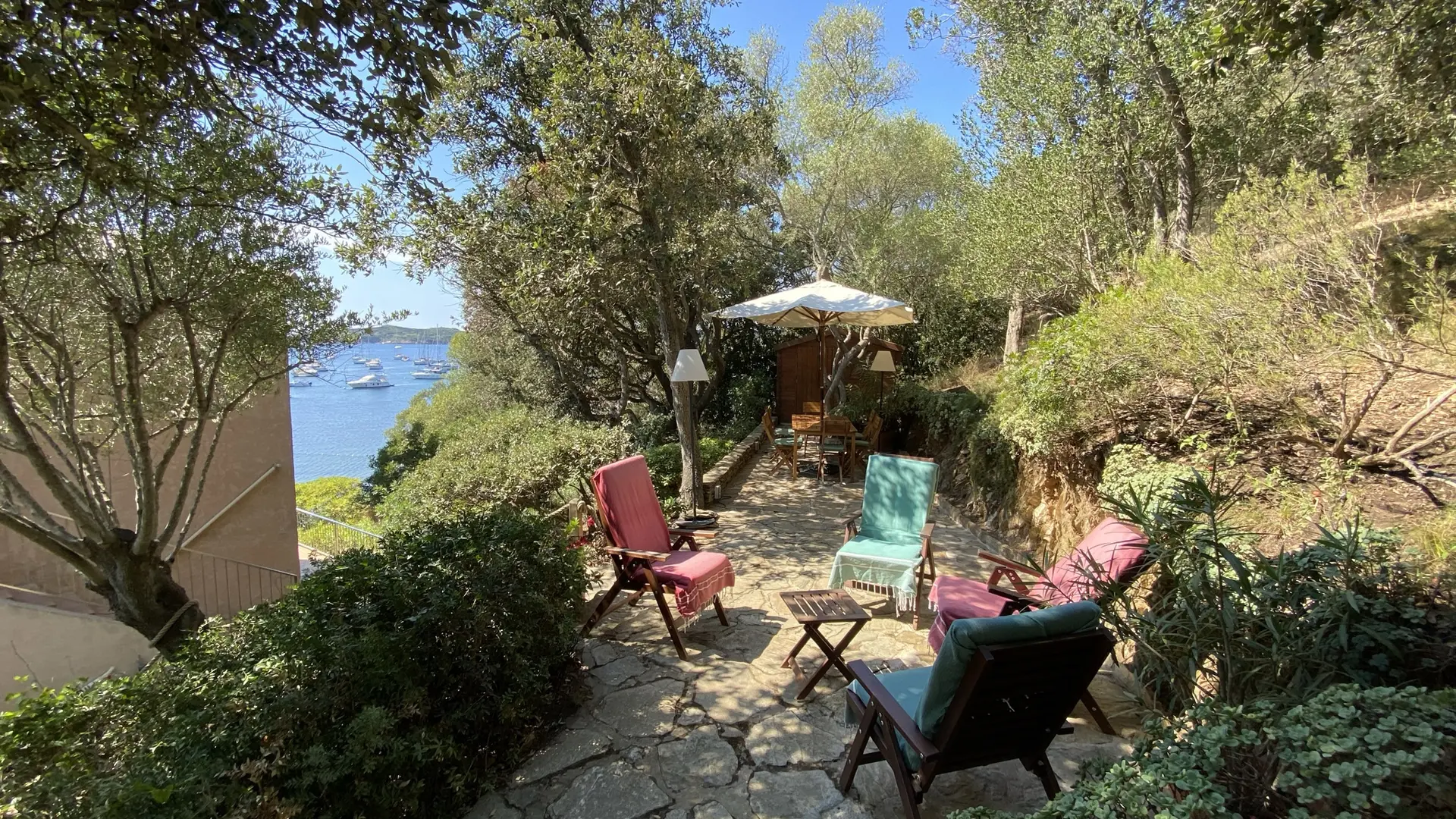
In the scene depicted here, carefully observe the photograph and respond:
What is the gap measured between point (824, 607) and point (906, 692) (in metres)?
0.78

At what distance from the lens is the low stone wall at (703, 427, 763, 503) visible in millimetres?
8289

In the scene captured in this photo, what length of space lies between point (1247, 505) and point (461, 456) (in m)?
10.4

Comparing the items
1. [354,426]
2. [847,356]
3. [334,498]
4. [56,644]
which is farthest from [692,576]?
[354,426]

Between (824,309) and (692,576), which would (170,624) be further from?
(824,309)

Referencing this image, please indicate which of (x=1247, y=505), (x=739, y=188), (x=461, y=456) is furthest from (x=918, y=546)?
(x=461, y=456)

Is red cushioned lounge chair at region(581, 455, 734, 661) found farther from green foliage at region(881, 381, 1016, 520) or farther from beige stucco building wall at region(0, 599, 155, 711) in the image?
beige stucco building wall at region(0, 599, 155, 711)

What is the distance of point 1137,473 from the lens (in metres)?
4.30

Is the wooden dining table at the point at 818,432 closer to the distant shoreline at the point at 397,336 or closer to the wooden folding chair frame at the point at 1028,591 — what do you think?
the wooden folding chair frame at the point at 1028,591

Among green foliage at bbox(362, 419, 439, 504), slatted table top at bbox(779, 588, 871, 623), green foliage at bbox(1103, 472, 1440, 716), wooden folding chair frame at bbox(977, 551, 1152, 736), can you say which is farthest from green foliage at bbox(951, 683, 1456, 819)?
green foliage at bbox(362, 419, 439, 504)

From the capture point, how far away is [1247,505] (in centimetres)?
379

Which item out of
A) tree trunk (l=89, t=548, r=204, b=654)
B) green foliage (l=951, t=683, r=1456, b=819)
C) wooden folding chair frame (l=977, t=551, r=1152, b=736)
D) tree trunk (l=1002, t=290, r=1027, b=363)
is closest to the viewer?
green foliage (l=951, t=683, r=1456, b=819)

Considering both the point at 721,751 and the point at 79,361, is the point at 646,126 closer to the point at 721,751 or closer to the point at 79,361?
the point at 79,361

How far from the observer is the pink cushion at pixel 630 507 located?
4449mm

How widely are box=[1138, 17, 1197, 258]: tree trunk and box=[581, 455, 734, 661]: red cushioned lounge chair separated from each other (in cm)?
560
